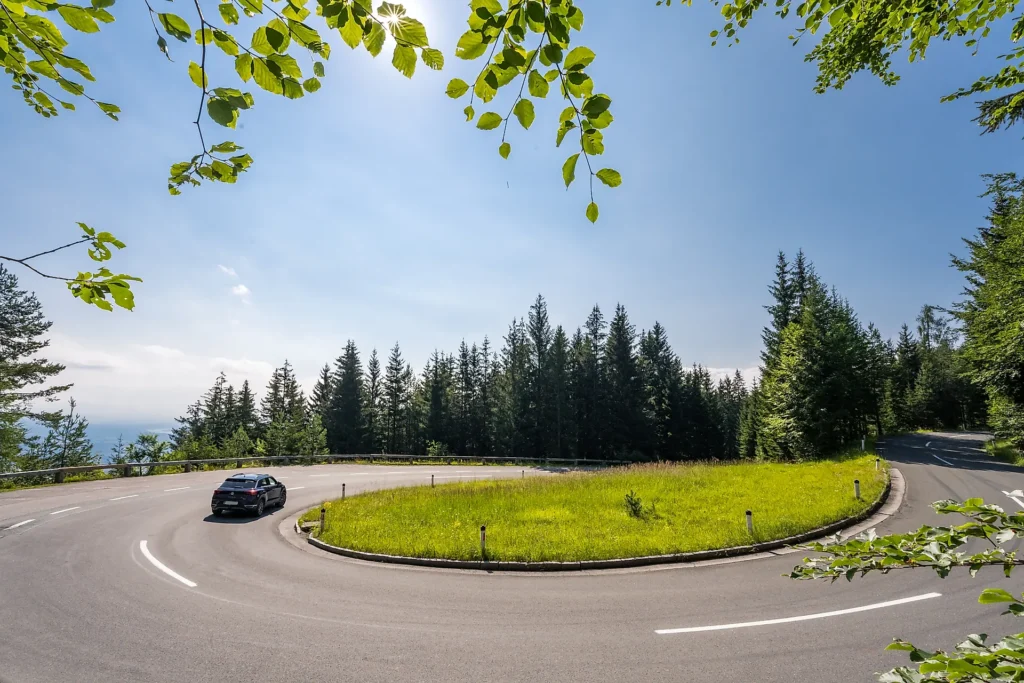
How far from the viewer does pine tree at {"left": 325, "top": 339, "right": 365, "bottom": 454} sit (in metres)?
57.9

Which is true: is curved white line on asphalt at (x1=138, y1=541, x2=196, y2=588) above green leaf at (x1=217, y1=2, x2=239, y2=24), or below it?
below

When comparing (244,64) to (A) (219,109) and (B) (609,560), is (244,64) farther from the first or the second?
(B) (609,560)

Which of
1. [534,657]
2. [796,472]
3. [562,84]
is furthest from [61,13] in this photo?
[796,472]

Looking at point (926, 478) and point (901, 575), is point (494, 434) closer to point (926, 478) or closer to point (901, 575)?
point (926, 478)

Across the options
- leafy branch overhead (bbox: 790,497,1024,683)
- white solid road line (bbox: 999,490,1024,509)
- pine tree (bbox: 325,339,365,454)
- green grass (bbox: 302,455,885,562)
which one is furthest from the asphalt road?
pine tree (bbox: 325,339,365,454)

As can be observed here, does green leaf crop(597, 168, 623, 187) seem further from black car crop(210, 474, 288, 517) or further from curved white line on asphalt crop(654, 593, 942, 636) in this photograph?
black car crop(210, 474, 288, 517)

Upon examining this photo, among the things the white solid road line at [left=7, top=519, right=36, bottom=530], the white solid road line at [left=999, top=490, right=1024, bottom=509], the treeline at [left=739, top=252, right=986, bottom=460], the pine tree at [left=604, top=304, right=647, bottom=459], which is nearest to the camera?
the white solid road line at [left=7, top=519, right=36, bottom=530]

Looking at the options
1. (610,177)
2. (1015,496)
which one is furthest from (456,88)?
(1015,496)

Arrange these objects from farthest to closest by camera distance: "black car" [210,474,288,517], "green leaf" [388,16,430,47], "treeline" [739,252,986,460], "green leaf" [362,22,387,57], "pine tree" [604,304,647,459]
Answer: "pine tree" [604,304,647,459] → "treeline" [739,252,986,460] → "black car" [210,474,288,517] → "green leaf" [362,22,387,57] → "green leaf" [388,16,430,47]

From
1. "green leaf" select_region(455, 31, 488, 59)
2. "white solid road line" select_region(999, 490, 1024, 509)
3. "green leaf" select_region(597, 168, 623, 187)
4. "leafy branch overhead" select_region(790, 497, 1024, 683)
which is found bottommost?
"white solid road line" select_region(999, 490, 1024, 509)

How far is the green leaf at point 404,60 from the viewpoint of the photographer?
6.29ft

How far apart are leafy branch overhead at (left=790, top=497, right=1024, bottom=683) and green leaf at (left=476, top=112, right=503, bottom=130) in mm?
2311

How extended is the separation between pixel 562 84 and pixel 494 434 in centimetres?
5466

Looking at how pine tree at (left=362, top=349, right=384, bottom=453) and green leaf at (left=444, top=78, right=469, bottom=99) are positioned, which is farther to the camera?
pine tree at (left=362, top=349, right=384, bottom=453)
